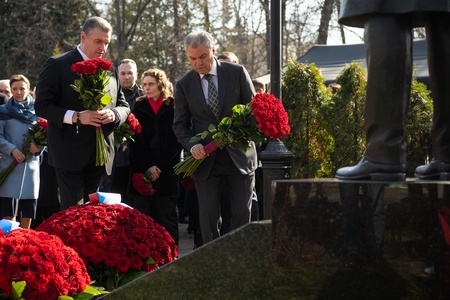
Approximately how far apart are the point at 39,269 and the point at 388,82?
6.38ft

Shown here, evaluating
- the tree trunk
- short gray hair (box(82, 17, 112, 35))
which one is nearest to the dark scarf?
short gray hair (box(82, 17, 112, 35))

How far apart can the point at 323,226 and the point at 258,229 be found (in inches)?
20.4

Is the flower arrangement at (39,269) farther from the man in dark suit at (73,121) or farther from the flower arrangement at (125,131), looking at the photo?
the flower arrangement at (125,131)

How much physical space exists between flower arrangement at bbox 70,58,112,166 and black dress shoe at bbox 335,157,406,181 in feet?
9.47

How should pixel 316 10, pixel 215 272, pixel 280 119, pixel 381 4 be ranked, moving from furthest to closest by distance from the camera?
pixel 316 10 < pixel 280 119 < pixel 215 272 < pixel 381 4

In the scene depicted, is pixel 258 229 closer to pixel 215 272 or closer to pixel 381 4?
pixel 215 272

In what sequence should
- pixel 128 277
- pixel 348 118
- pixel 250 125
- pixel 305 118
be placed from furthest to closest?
pixel 305 118
pixel 348 118
pixel 250 125
pixel 128 277

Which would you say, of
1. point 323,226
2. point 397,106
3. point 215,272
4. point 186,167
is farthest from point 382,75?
point 186,167

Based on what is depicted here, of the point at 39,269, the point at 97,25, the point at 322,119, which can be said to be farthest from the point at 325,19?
the point at 39,269

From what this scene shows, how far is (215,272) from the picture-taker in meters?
4.39

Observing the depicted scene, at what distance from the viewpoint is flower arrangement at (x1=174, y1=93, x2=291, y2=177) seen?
649 cm

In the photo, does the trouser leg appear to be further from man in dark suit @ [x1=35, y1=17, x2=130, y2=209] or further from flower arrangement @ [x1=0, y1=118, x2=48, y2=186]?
flower arrangement @ [x1=0, y1=118, x2=48, y2=186]

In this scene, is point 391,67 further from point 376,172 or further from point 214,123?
point 214,123

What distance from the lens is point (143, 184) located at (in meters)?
8.59
